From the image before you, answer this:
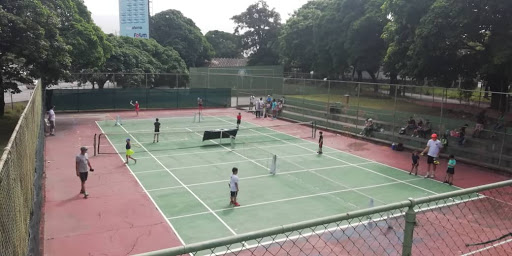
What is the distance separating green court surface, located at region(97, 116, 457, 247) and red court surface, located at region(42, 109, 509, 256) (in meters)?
0.60

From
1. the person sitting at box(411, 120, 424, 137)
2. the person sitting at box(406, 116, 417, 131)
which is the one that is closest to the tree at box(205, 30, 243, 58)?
the person sitting at box(406, 116, 417, 131)

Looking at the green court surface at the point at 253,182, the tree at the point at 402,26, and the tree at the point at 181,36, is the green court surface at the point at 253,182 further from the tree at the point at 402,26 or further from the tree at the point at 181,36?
the tree at the point at 181,36

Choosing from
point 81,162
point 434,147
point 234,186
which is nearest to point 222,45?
point 434,147

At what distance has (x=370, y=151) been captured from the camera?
968 inches

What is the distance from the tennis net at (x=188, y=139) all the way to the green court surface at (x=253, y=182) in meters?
0.06

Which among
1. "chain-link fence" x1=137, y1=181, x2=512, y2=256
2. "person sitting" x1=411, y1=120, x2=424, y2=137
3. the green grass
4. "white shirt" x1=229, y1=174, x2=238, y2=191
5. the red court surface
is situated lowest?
the red court surface

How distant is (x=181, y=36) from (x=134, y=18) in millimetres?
9409

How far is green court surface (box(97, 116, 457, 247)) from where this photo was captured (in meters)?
13.5

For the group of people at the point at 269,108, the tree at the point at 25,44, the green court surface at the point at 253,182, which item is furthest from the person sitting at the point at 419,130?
the tree at the point at 25,44

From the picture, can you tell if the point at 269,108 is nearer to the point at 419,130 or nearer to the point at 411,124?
the point at 411,124

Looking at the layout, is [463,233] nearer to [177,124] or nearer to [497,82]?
[497,82]

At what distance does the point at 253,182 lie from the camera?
17328 millimetres

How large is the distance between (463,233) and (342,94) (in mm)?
19912

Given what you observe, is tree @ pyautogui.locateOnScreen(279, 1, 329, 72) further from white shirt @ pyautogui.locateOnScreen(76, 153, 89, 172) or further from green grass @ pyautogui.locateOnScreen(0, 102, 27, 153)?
white shirt @ pyautogui.locateOnScreen(76, 153, 89, 172)
